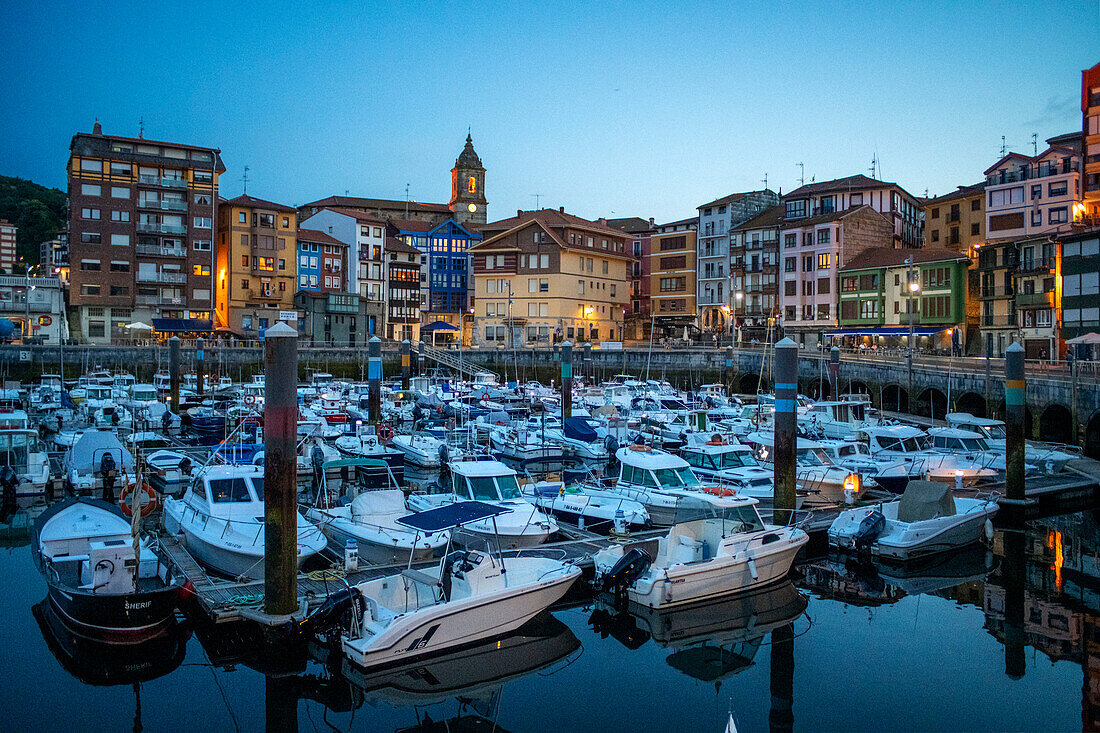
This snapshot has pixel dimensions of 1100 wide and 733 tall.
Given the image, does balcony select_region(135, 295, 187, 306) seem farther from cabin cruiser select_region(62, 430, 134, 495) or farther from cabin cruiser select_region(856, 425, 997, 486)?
cabin cruiser select_region(856, 425, 997, 486)

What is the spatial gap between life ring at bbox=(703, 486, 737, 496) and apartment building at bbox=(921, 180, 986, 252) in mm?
57494

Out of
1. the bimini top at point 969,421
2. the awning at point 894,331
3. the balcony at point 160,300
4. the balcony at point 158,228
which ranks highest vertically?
the balcony at point 158,228

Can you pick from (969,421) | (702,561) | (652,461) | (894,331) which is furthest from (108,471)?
(894,331)

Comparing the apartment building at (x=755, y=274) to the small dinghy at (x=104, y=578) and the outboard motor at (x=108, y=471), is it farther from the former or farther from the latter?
the small dinghy at (x=104, y=578)

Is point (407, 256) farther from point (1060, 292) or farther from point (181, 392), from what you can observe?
point (1060, 292)

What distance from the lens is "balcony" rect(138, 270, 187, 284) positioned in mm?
72375

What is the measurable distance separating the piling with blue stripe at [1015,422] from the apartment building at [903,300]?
41749 mm

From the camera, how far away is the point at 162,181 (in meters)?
73.4

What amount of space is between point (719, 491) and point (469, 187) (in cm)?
11935

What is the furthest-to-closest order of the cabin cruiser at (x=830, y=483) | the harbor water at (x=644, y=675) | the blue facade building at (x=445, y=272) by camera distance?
the blue facade building at (x=445, y=272), the cabin cruiser at (x=830, y=483), the harbor water at (x=644, y=675)

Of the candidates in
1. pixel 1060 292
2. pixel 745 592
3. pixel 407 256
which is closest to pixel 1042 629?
pixel 745 592

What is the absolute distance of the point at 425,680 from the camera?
1335 cm

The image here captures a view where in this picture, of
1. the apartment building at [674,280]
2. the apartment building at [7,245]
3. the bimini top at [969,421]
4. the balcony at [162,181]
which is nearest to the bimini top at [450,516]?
the bimini top at [969,421]

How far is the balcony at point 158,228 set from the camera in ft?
237
